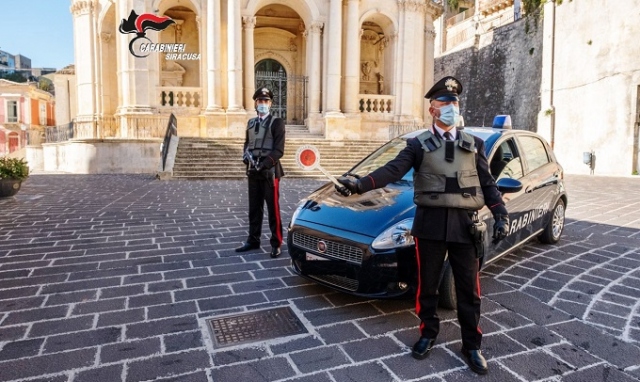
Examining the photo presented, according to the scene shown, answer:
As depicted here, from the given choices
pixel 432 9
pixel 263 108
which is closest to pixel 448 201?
pixel 263 108

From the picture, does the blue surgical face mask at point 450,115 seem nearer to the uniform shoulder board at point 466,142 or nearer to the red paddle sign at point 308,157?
the uniform shoulder board at point 466,142

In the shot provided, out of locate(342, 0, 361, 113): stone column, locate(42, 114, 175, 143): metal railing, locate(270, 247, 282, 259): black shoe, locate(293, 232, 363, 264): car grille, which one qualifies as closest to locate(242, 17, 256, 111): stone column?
locate(42, 114, 175, 143): metal railing

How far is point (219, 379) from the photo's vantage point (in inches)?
114

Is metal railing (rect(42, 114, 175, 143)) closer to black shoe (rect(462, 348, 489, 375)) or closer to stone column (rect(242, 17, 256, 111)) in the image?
stone column (rect(242, 17, 256, 111))

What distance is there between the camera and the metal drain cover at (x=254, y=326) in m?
3.45

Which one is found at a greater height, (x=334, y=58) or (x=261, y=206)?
(x=334, y=58)

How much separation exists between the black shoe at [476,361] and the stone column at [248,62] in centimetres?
1793

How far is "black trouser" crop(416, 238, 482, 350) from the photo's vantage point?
10.2 feet

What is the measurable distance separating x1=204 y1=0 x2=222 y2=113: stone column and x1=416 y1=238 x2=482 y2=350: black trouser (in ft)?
55.4

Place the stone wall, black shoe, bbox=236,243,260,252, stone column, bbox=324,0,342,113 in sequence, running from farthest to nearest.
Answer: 1. the stone wall
2. stone column, bbox=324,0,342,113
3. black shoe, bbox=236,243,260,252

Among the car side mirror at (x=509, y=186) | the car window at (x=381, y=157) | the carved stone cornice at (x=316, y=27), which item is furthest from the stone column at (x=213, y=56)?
the car side mirror at (x=509, y=186)

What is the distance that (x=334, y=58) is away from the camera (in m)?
20.0

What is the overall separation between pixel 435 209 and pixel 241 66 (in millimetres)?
17314

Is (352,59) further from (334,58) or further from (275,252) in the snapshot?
(275,252)
